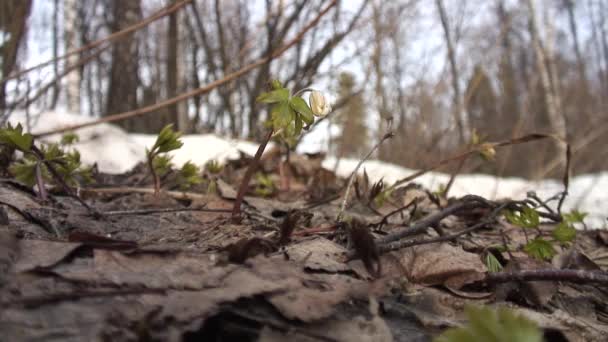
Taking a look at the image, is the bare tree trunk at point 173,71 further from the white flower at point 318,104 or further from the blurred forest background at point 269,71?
the white flower at point 318,104

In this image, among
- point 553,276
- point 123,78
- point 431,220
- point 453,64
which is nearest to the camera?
point 553,276

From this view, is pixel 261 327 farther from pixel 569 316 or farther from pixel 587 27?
pixel 587 27

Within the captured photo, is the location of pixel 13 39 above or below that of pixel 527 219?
above

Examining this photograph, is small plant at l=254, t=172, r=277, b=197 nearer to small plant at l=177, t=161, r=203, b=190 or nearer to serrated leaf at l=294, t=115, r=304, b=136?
small plant at l=177, t=161, r=203, b=190

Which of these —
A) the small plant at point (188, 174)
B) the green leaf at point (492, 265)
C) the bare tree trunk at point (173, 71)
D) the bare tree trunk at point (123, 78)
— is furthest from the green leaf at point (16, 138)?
the bare tree trunk at point (123, 78)

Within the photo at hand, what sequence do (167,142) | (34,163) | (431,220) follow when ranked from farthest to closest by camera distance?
(167,142)
(34,163)
(431,220)

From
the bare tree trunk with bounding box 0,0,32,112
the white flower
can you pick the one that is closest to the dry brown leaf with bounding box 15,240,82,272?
the white flower

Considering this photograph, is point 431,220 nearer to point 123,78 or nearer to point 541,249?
point 541,249

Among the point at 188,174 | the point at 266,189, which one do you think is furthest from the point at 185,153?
the point at 188,174
